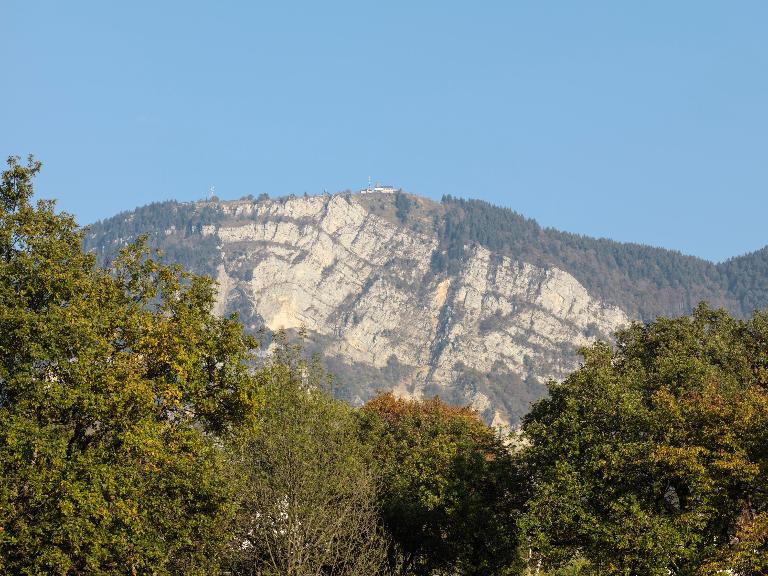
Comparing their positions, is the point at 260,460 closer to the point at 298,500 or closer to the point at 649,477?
the point at 298,500

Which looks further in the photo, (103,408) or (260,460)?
(260,460)

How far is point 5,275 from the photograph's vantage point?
3866 centimetres

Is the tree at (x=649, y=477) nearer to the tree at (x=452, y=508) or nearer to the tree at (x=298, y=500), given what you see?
the tree at (x=452, y=508)

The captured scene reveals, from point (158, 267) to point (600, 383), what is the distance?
26.3m

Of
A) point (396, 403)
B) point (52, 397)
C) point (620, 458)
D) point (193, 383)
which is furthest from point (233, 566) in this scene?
point (396, 403)

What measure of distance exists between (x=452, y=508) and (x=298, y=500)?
61.8 feet

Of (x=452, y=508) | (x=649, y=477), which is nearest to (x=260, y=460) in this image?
(x=452, y=508)

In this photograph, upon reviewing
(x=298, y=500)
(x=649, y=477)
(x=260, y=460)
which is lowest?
(x=298, y=500)

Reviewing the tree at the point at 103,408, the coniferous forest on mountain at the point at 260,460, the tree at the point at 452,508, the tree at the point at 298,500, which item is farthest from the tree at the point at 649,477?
the tree at the point at 103,408

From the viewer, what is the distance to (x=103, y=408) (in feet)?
120

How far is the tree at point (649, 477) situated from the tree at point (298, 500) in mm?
9027

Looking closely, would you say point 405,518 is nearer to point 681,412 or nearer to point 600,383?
point 600,383

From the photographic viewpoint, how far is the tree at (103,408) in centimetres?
3544

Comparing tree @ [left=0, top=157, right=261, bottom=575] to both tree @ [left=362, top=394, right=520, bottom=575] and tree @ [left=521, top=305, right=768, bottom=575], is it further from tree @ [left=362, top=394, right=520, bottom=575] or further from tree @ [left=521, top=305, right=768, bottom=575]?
tree @ [left=362, top=394, right=520, bottom=575]
